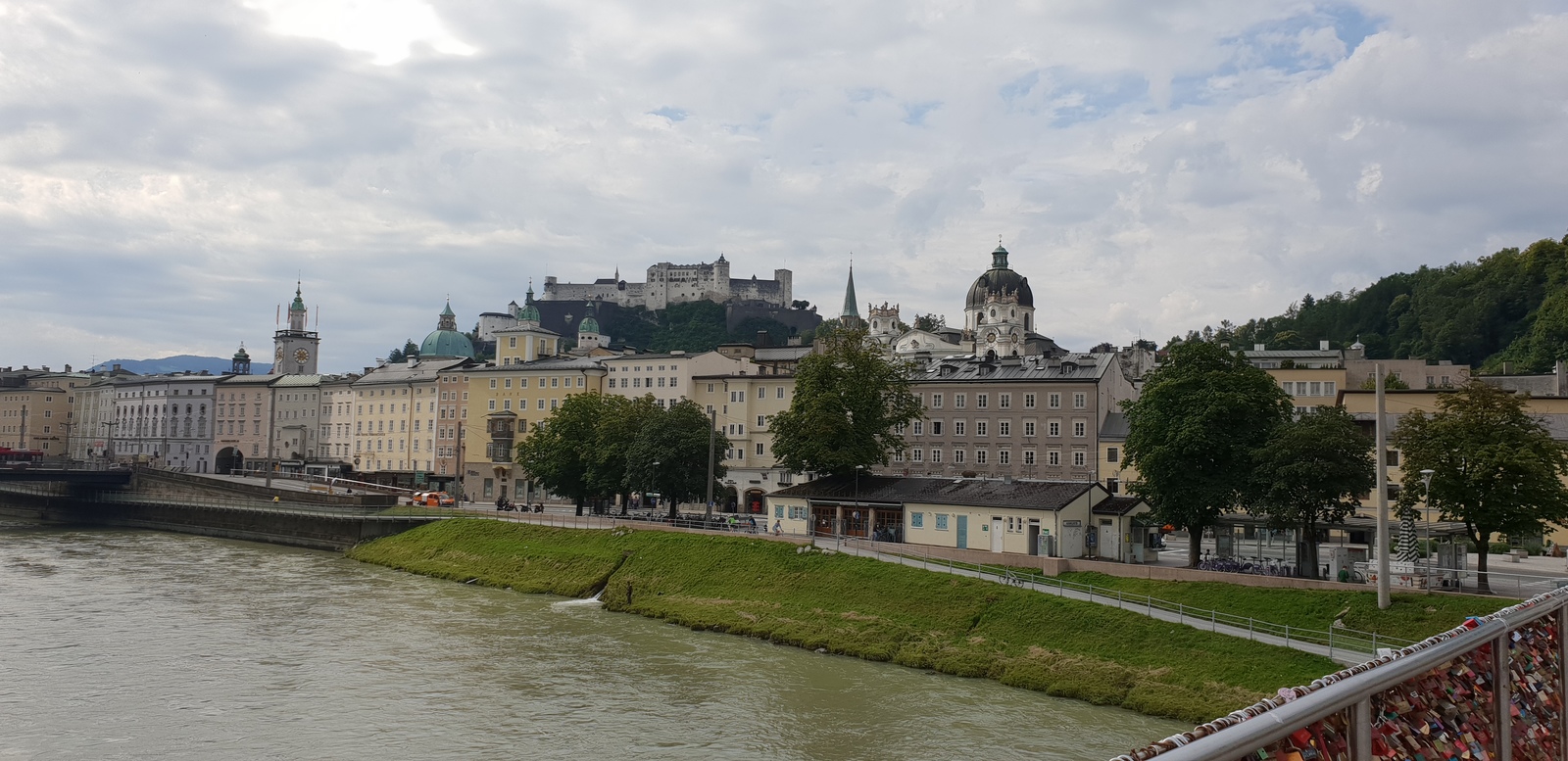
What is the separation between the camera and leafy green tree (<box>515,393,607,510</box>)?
73.1 m

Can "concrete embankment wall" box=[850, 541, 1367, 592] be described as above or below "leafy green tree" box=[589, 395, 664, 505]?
below

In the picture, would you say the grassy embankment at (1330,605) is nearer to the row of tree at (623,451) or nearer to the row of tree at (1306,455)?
the row of tree at (1306,455)

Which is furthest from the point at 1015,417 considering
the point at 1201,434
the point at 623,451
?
the point at 1201,434

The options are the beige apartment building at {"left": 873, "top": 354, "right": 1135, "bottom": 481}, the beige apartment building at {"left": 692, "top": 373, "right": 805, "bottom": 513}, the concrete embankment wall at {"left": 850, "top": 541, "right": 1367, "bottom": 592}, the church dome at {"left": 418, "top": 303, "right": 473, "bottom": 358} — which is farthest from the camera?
the church dome at {"left": 418, "top": 303, "right": 473, "bottom": 358}

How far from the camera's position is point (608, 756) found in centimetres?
2511

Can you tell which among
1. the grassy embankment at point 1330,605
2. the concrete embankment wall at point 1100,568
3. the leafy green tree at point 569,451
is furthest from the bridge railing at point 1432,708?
the leafy green tree at point 569,451

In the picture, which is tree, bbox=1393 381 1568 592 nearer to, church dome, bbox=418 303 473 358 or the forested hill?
the forested hill

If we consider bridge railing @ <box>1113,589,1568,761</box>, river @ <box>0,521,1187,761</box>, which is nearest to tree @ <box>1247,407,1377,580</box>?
river @ <box>0,521,1187,761</box>

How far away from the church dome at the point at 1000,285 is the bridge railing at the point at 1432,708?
144193 millimetres

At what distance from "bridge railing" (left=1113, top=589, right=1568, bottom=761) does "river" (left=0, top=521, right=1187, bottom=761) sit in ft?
55.2

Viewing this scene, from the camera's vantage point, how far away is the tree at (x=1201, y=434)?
42250 mm

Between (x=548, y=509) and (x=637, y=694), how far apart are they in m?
55.0

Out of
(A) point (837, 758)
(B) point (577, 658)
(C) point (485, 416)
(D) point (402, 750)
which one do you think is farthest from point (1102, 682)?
(C) point (485, 416)

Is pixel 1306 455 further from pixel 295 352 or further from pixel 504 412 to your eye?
pixel 295 352
